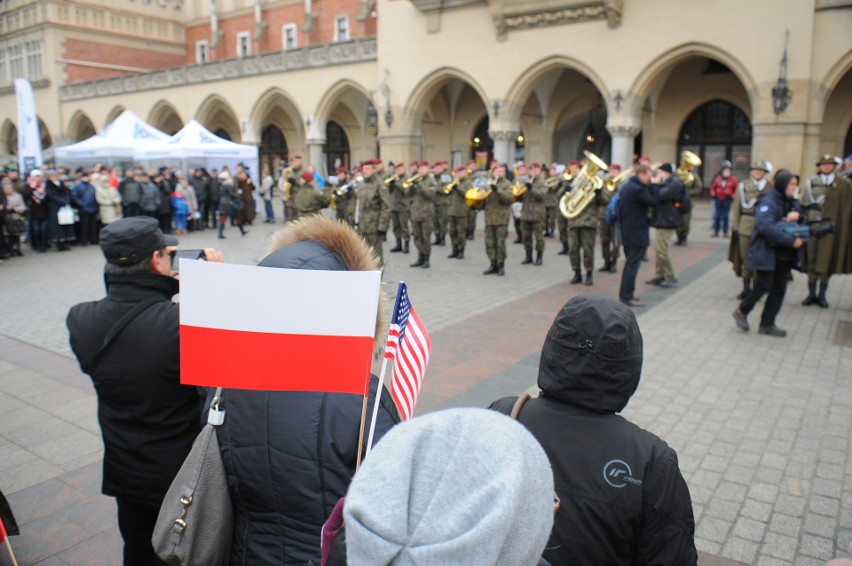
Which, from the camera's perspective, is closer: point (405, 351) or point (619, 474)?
point (619, 474)

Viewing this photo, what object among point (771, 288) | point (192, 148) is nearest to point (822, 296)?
point (771, 288)

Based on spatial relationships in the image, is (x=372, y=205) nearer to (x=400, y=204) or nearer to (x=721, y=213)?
(x=400, y=204)

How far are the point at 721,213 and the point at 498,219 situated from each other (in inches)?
305

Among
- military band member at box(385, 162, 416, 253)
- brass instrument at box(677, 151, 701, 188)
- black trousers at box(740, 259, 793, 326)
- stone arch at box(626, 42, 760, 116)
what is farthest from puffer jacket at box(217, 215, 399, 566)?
stone arch at box(626, 42, 760, 116)

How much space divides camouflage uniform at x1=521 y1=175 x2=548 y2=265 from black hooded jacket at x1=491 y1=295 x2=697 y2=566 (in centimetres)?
1041

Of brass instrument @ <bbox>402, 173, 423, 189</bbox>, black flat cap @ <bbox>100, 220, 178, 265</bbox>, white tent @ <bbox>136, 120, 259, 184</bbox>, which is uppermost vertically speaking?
white tent @ <bbox>136, 120, 259, 184</bbox>

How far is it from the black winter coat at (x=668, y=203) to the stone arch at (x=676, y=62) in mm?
9241

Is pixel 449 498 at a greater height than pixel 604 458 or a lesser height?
greater

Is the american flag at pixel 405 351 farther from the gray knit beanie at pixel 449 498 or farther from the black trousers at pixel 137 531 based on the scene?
the black trousers at pixel 137 531

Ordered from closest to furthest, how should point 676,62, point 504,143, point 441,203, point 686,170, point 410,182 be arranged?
point 686,170, point 410,182, point 441,203, point 676,62, point 504,143

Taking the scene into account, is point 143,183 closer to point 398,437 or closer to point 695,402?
point 695,402

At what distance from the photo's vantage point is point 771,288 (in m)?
7.10

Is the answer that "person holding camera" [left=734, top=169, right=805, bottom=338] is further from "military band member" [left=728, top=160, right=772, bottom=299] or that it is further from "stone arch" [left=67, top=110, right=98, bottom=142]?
"stone arch" [left=67, top=110, right=98, bottom=142]

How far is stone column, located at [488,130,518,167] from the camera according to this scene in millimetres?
21078
